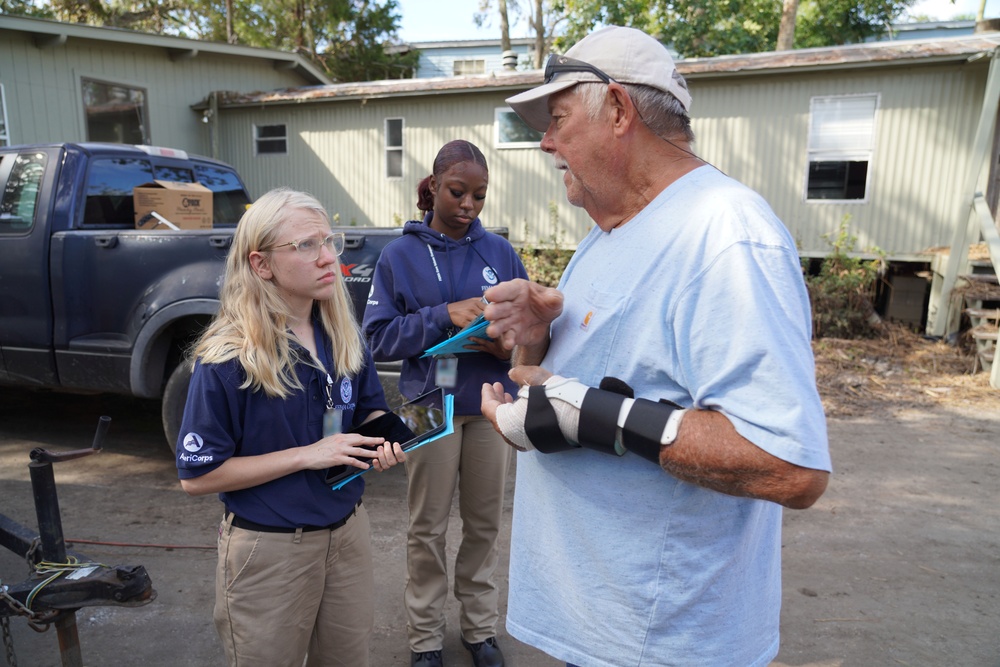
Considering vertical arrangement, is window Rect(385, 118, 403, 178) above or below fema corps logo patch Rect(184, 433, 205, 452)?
above

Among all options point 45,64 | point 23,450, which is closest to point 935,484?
point 23,450

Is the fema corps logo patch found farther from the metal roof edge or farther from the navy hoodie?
the metal roof edge

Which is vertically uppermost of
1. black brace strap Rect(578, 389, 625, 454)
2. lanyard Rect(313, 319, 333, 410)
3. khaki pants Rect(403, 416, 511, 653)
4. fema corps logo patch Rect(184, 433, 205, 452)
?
black brace strap Rect(578, 389, 625, 454)

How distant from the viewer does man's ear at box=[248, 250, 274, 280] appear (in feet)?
6.86

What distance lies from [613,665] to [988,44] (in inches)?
492

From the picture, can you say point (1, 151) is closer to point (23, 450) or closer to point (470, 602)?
point (23, 450)

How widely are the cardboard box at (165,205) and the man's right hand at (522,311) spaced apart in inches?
168

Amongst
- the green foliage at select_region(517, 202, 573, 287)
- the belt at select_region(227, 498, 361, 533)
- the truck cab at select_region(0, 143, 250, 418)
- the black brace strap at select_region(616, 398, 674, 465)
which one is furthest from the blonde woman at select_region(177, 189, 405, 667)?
the green foliage at select_region(517, 202, 573, 287)

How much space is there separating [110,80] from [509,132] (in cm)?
750

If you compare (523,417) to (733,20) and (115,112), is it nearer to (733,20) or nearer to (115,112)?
(115,112)

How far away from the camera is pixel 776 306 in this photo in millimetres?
1224

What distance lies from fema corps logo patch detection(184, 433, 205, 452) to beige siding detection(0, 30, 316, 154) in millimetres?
12447

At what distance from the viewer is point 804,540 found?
166 inches

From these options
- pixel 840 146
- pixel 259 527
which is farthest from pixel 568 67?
pixel 840 146
